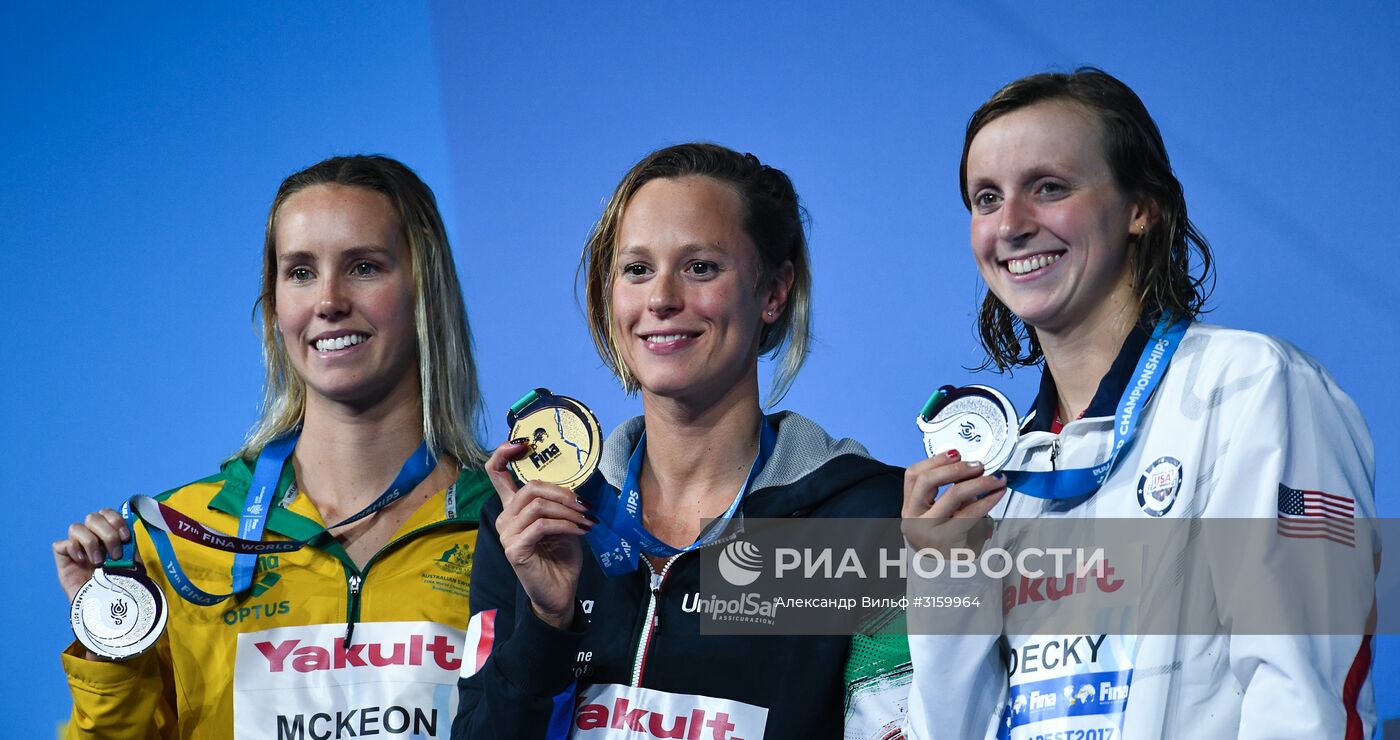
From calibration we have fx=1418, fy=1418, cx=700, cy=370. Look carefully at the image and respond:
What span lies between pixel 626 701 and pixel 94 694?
97 cm

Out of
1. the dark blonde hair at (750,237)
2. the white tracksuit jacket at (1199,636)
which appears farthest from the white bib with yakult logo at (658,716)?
the dark blonde hair at (750,237)

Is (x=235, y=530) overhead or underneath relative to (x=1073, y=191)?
underneath

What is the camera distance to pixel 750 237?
227cm

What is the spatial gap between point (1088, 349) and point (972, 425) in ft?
0.84

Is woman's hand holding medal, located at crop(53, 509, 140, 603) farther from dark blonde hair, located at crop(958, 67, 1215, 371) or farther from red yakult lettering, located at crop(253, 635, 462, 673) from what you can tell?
dark blonde hair, located at crop(958, 67, 1215, 371)

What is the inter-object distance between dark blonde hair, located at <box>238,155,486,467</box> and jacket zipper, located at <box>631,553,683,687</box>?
58 cm

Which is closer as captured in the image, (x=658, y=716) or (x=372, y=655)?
(x=658, y=716)

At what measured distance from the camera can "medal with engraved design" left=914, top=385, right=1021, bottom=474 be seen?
185 cm

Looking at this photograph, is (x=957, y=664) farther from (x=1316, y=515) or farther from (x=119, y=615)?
(x=119, y=615)

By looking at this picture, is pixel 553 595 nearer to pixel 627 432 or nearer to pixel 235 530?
pixel 627 432

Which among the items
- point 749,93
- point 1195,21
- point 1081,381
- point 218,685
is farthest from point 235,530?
point 1195,21

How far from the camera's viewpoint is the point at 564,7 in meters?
3.81

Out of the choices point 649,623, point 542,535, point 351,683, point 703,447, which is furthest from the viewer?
point 351,683

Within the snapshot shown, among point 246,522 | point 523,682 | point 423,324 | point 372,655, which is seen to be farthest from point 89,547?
point 523,682
